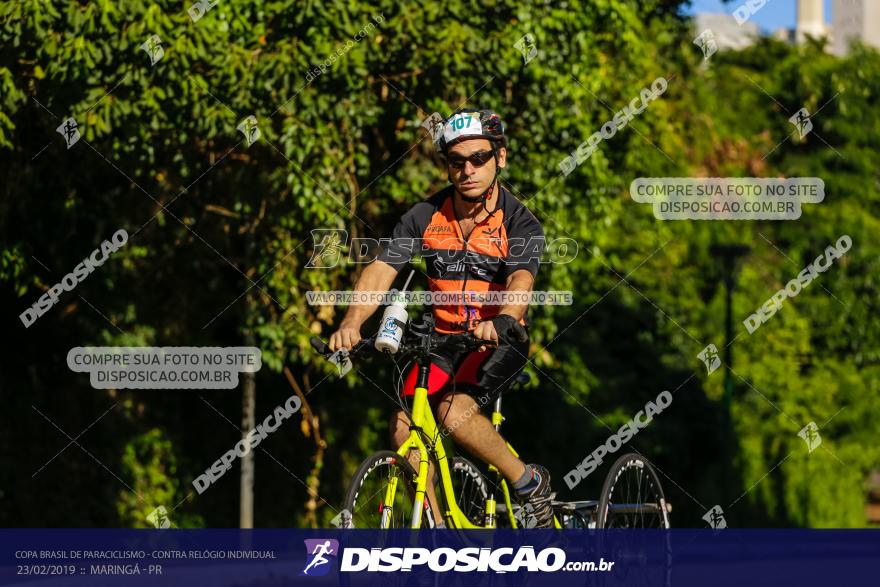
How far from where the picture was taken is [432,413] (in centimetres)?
599

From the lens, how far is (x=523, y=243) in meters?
6.11

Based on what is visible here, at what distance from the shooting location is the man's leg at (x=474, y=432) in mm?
5988

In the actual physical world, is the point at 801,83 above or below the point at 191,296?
above

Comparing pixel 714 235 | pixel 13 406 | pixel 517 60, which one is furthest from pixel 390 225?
pixel 714 235

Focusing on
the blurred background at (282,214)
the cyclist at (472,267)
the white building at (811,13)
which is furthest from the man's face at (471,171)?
the white building at (811,13)

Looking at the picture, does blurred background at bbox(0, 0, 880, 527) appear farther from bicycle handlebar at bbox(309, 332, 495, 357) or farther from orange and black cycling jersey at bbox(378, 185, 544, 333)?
bicycle handlebar at bbox(309, 332, 495, 357)

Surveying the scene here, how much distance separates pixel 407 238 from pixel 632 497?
1.93 metres

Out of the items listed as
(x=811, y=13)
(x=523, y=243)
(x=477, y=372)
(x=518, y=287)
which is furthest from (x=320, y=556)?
(x=811, y=13)

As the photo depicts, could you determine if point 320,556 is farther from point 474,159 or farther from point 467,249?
point 474,159

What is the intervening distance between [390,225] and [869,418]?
50.8ft

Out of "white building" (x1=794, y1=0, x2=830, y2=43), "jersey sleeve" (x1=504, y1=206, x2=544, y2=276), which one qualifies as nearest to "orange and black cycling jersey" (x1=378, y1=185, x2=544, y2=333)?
"jersey sleeve" (x1=504, y1=206, x2=544, y2=276)

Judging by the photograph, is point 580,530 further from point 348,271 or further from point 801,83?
point 801,83

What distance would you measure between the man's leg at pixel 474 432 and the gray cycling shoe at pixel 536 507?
4.5 inches

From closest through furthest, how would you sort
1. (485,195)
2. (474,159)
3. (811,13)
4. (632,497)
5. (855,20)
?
(474,159) → (485,195) → (632,497) → (855,20) → (811,13)
